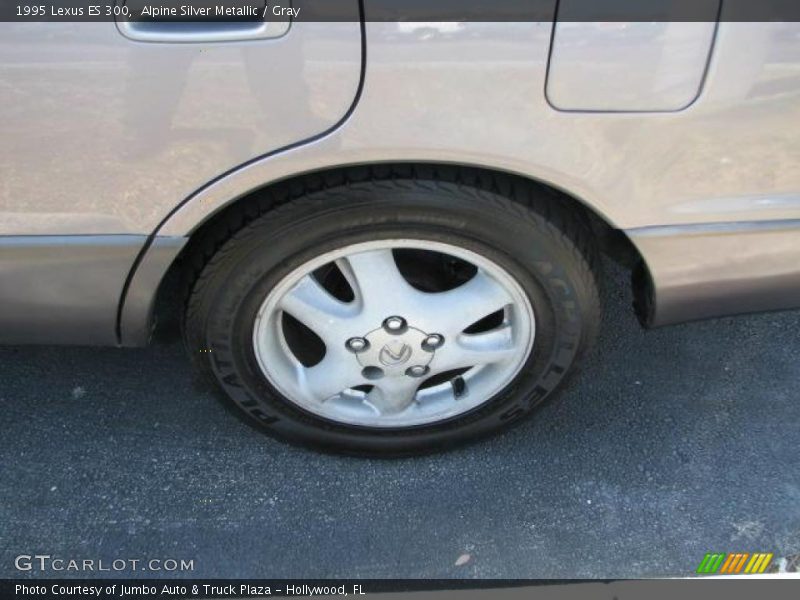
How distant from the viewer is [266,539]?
213 centimetres

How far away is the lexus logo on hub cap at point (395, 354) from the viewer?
6.79 feet

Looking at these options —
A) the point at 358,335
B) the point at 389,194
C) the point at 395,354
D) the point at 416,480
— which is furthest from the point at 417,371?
the point at 389,194

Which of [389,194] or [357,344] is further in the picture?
[357,344]

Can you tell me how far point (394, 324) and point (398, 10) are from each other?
0.78 meters

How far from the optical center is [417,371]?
214 cm

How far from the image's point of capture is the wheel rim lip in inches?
74.5

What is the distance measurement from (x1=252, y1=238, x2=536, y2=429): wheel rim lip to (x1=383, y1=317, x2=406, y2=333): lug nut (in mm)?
83

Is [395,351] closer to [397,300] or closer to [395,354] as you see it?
[395,354]

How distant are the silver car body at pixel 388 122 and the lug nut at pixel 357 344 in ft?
1.61

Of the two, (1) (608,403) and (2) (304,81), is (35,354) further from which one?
(1) (608,403)

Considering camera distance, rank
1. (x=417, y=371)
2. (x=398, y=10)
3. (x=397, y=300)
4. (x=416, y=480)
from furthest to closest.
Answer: (x=416, y=480)
(x=417, y=371)
(x=397, y=300)
(x=398, y=10)

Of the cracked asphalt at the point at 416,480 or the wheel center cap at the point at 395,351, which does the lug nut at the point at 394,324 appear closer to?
the wheel center cap at the point at 395,351

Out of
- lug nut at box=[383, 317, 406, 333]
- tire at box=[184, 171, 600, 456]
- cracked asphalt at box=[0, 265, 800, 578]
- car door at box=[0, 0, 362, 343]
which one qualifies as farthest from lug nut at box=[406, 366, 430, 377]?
car door at box=[0, 0, 362, 343]

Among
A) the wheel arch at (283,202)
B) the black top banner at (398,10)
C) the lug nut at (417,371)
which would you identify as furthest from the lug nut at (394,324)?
the black top banner at (398,10)
